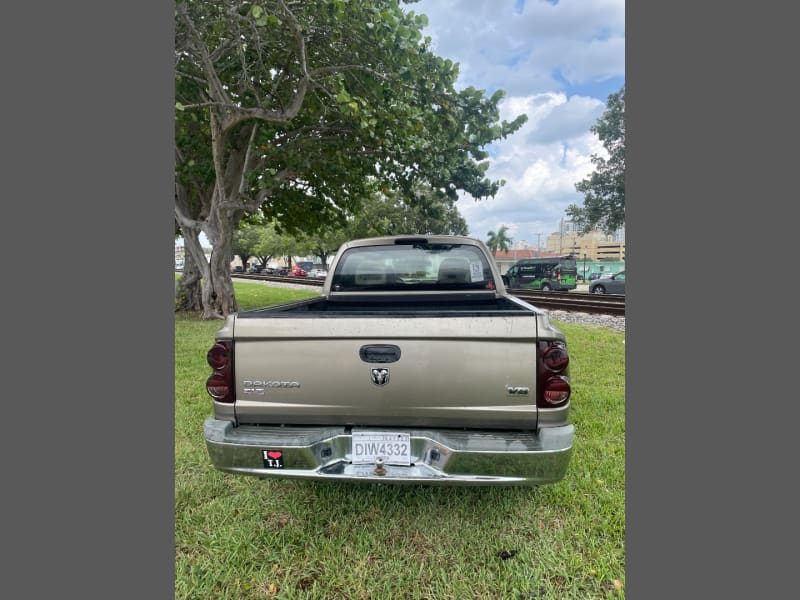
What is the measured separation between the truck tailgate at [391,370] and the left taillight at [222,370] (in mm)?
49

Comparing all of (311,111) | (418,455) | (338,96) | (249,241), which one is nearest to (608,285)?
(311,111)

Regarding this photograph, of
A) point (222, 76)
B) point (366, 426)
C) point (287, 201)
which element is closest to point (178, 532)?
point (366, 426)

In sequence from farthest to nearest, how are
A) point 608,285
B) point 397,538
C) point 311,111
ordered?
point 608,285 < point 311,111 < point 397,538

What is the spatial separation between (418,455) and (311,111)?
31.9ft

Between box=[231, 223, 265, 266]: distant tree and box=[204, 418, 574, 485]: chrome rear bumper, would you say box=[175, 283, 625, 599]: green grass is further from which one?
box=[231, 223, 265, 266]: distant tree

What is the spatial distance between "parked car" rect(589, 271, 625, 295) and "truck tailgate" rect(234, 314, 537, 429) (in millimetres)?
20990

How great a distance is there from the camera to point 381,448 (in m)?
2.17

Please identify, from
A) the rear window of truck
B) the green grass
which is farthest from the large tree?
the green grass

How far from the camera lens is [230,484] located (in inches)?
119

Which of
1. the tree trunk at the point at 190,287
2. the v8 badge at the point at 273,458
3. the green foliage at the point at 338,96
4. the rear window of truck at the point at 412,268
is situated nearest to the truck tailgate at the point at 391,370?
the v8 badge at the point at 273,458

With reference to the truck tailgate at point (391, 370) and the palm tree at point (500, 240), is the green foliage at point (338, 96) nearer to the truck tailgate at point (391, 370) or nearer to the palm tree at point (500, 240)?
the truck tailgate at point (391, 370)

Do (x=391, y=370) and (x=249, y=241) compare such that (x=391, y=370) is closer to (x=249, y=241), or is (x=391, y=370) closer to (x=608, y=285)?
(x=608, y=285)

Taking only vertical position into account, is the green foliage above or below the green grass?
above

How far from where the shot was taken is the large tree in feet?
22.0
